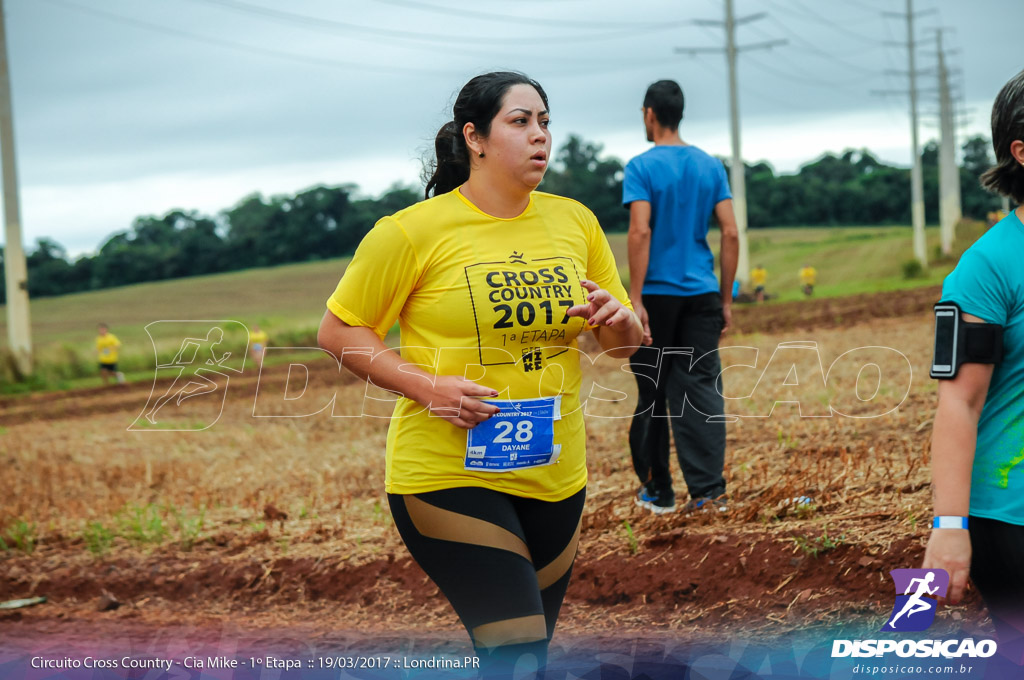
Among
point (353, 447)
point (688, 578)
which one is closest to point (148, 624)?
point (688, 578)

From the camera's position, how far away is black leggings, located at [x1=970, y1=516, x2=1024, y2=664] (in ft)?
7.25

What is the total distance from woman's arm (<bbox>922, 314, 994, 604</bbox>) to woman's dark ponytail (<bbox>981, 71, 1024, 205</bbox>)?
37 cm

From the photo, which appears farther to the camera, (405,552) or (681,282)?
(405,552)

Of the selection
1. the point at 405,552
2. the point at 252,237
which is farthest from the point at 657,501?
the point at 252,237

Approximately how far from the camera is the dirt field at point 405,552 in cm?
467

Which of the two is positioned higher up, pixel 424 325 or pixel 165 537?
pixel 424 325

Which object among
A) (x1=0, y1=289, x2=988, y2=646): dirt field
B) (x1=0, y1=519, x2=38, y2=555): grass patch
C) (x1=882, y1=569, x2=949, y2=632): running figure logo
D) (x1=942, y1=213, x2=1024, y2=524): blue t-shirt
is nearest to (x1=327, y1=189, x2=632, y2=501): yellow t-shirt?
(x1=882, y1=569, x2=949, y2=632): running figure logo

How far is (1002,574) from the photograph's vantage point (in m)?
2.25

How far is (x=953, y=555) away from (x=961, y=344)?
45cm

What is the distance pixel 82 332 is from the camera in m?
36.2

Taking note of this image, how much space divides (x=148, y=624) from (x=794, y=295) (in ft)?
109

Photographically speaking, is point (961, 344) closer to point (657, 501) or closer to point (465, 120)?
point (465, 120)

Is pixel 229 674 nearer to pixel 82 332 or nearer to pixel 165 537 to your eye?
pixel 165 537

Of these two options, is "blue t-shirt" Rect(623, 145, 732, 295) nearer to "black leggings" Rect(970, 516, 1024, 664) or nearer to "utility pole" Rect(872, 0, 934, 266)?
"black leggings" Rect(970, 516, 1024, 664)
